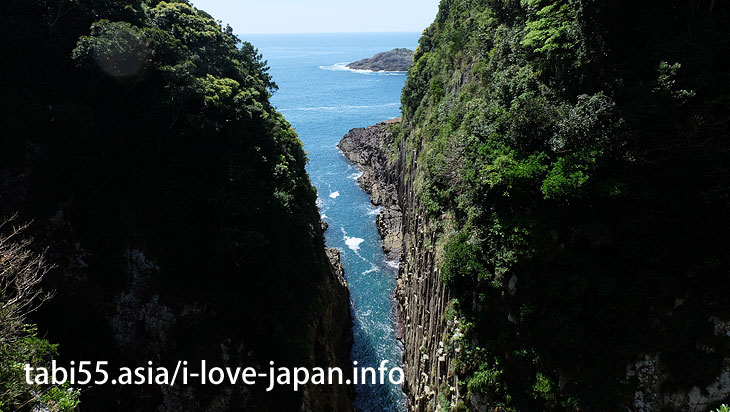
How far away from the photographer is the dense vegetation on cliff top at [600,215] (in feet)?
48.8

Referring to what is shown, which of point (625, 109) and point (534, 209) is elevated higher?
point (625, 109)

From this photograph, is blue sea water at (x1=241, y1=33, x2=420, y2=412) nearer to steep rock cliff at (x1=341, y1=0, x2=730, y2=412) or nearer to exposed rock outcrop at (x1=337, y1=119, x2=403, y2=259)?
exposed rock outcrop at (x1=337, y1=119, x2=403, y2=259)

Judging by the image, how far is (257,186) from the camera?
31812 mm

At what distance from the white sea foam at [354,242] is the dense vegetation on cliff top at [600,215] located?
3760cm

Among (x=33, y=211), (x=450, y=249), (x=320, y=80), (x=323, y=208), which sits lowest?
(x=323, y=208)

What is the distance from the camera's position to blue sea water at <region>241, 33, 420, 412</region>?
3933 centimetres

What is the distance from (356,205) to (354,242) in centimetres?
1355

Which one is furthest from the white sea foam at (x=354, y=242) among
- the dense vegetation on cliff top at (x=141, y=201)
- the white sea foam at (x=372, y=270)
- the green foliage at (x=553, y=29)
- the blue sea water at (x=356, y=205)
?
the green foliage at (x=553, y=29)

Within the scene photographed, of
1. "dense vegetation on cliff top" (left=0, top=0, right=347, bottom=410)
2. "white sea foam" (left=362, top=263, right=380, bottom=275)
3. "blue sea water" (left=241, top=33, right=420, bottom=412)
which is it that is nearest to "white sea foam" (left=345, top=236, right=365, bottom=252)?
"blue sea water" (left=241, top=33, right=420, bottom=412)

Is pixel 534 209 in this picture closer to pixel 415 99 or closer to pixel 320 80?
pixel 415 99

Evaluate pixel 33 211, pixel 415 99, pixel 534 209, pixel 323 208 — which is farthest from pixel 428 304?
pixel 323 208

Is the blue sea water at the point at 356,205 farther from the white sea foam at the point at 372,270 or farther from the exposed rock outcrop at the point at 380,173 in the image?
the exposed rock outcrop at the point at 380,173

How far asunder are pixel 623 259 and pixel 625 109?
7.04 metres

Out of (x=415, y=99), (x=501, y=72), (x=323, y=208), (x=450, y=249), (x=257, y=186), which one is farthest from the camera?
(x=323, y=208)
